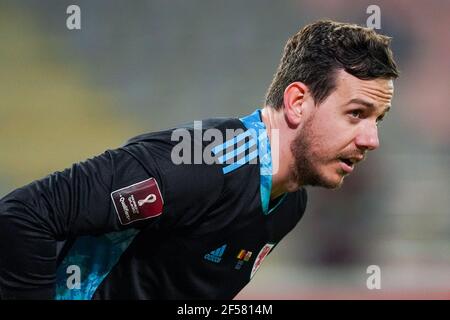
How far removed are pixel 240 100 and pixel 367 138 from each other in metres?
3.81

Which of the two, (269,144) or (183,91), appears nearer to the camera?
(269,144)

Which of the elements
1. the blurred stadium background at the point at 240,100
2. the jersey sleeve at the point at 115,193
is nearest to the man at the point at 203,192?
the jersey sleeve at the point at 115,193

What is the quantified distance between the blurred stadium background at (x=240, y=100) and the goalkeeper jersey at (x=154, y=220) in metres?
3.22

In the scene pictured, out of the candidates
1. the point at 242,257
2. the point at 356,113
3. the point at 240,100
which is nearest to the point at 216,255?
the point at 242,257

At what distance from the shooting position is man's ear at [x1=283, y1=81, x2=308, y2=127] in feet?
7.23

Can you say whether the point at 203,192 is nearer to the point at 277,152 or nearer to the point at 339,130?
the point at 277,152

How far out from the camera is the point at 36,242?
172cm

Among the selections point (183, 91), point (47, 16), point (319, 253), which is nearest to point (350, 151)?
point (319, 253)

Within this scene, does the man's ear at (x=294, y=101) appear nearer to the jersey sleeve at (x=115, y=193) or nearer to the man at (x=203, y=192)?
the man at (x=203, y=192)

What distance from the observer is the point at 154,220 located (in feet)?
6.11

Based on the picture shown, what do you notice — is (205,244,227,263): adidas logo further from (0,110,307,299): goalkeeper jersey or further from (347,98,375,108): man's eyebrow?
(347,98,375,108): man's eyebrow
